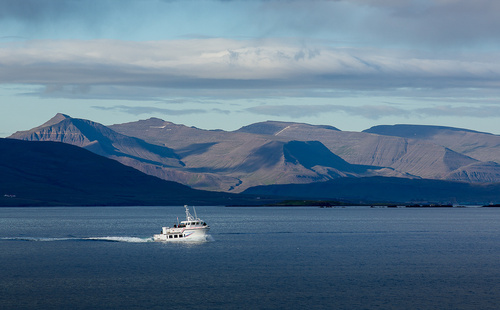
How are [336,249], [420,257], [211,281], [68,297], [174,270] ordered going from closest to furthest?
[68,297] → [211,281] → [174,270] → [420,257] → [336,249]

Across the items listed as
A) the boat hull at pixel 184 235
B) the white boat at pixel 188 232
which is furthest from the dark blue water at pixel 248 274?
the white boat at pixel 188 232

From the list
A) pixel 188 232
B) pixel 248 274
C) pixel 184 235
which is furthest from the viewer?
pixel 184 235

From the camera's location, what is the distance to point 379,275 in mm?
109000

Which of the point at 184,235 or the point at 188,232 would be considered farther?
the point at 184,235

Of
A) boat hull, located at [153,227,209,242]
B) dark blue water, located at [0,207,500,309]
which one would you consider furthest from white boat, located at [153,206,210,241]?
dark blue water, located at [0,207,500,309]

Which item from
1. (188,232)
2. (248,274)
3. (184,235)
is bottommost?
(248,274)

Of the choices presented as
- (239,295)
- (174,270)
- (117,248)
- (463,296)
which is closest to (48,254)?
(117,248)

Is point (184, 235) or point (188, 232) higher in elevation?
point (188, 232)

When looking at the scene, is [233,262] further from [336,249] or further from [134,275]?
[336,249]

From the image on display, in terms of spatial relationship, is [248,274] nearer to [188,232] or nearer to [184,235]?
[188,232]

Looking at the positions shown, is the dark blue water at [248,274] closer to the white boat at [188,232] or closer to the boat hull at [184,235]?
the boat hull at [184,235]

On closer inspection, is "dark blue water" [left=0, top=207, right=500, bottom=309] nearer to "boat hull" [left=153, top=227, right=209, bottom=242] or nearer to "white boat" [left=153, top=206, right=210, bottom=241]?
"boat hull" [left=153, top=227, right=209, bottom=242]

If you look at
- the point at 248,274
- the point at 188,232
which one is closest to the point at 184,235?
the point at 188,232

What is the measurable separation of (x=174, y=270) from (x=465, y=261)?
52.8 metres
